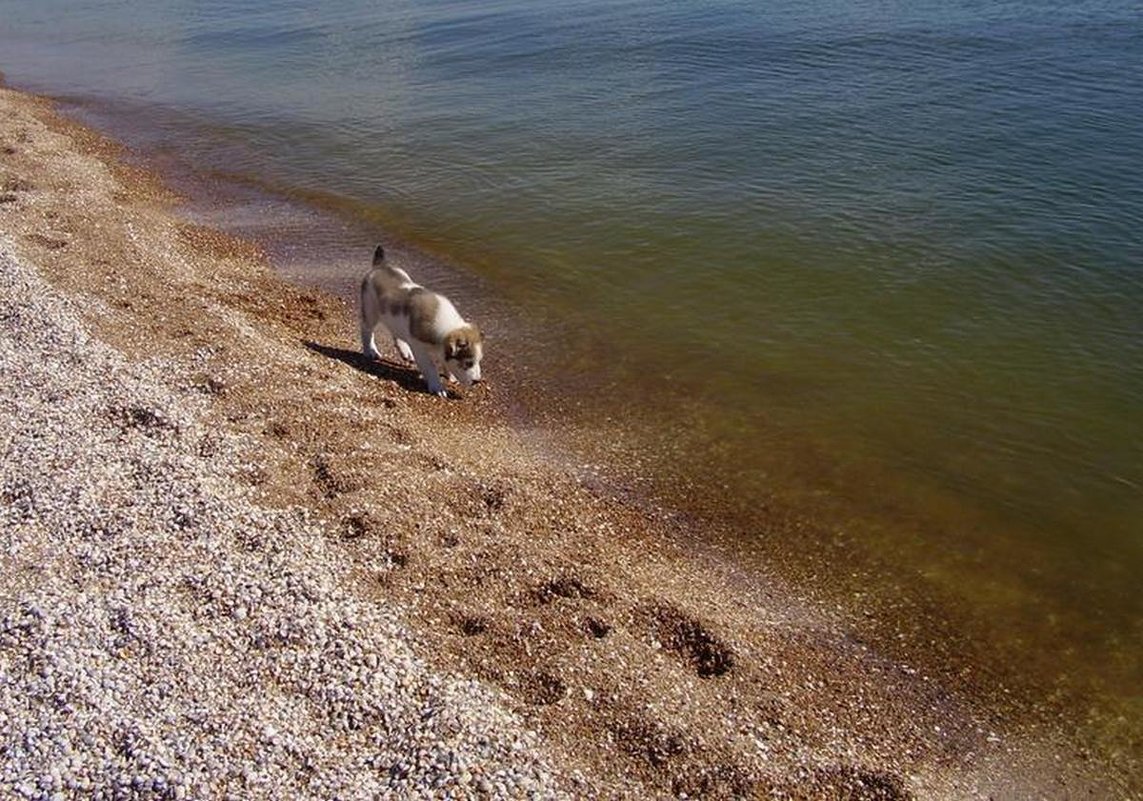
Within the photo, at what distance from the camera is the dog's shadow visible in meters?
15.8

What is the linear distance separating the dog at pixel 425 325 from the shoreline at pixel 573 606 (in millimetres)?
651

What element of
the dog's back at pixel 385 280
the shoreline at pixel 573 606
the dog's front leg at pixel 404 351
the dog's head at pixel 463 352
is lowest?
the shoreline at pixel 573 606

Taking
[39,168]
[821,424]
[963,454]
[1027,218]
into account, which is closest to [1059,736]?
[963,454]

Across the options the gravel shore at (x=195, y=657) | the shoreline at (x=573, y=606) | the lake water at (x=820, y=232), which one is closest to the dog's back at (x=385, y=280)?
the shoreline at (x=573, y=606)

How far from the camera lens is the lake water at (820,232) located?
43.5ft

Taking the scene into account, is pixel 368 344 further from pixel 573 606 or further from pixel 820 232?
pixel 820 232

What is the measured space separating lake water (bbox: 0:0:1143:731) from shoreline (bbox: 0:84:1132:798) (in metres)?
1.50

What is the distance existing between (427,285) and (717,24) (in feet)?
92.3

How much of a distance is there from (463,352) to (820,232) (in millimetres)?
10505

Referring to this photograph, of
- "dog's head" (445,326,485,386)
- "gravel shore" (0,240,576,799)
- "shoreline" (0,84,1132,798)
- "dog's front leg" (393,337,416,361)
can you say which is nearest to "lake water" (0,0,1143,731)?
"shoreline" (0,84,1132,798)

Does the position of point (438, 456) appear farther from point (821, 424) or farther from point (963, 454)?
point (963, 454)

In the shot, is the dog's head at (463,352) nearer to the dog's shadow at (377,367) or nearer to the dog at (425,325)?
the dog at (425,325)

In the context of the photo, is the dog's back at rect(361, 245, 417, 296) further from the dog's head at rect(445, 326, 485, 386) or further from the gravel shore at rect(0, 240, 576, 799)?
the gravel shore at rect(0, 240, 576, 799)

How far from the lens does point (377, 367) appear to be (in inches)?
640
